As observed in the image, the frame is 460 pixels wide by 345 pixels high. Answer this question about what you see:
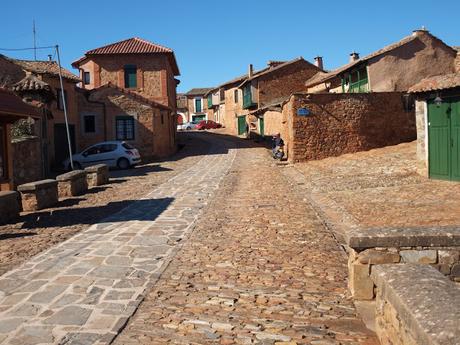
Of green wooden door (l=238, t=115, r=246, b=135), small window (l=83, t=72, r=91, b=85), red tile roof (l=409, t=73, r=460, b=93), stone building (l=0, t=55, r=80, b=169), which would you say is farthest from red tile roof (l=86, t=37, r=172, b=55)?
red tile roof (l=409, t=73, r=460, b=93)

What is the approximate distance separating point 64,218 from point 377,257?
323 inches

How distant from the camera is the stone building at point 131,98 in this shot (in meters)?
29.6

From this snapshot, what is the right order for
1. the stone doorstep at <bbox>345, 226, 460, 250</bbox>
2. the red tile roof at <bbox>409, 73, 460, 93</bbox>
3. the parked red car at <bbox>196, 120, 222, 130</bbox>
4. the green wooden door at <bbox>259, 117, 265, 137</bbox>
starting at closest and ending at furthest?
the stone doorstep at <bbox>345, 226, 460, 250</bbox>
the red tile roof at <bbox>409, 73, 460, 93</bbox>
the green wooden door at <bbox>259, 117, 265, 137</bbox>
the parked red car at <bbox>196, 120, 222, 130</bbox>

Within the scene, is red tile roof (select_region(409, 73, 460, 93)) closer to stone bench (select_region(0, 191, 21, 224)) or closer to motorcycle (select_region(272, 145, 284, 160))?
motorcycle (select_region(272, 145, 284, 160))

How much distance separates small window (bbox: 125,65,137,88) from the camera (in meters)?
34.1

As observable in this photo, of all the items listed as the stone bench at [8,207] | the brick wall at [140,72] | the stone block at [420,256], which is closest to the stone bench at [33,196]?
the stone bench at [8,207]

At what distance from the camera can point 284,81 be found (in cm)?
4141

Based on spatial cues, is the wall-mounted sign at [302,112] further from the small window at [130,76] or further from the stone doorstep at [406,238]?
the stone doorstep at [406,238]

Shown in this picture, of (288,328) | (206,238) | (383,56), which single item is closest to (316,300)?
(288,328)

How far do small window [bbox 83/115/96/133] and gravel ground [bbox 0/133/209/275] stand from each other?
10.5 metres

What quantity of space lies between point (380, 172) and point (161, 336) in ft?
47.8

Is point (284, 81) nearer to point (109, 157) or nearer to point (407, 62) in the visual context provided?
point (407, 62)

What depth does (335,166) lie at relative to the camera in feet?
66.3

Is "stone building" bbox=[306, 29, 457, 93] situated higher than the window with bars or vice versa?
"stone building" bbox=[306, 29, 457, 93]
